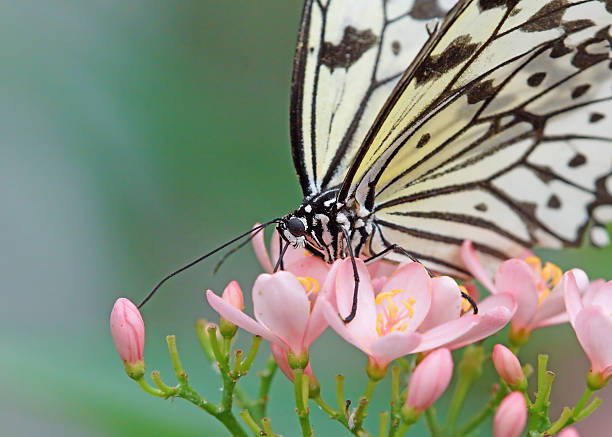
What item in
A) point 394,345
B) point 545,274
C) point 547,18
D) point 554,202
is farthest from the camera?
point 554,202

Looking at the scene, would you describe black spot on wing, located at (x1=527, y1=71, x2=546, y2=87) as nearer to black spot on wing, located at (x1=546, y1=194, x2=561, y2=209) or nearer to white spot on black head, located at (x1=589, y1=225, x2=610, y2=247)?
black spot on wing, located at (x1=546, y1=194, x2=561, y2=209)

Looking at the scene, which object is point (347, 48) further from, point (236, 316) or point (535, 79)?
point (236, 316)

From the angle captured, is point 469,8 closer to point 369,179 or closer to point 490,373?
point 369,179

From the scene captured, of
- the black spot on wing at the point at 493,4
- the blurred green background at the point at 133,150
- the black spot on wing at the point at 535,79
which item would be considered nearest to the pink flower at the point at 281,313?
the black spot on wing at the point at 493,4

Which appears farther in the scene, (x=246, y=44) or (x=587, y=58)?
(x=246, y=44)

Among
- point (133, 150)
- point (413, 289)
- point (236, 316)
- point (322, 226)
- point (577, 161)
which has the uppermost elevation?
point (133, 150)

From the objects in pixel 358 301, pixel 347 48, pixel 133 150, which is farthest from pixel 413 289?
pixel 133 150

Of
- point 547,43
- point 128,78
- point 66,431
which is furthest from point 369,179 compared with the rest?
point 128,78
